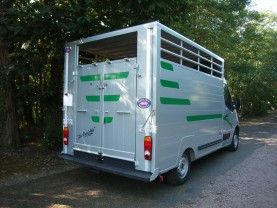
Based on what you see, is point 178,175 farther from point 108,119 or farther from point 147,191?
point 108,119

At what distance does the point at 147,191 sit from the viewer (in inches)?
265

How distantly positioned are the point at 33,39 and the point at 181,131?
171 inches

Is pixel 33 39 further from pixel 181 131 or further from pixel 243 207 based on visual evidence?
pixel 243 207

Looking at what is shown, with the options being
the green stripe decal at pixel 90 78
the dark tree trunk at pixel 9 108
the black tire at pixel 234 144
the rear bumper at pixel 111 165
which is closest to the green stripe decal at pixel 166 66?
the green stripe decal at pixel 90 78

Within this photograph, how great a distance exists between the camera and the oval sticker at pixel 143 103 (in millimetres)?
6012

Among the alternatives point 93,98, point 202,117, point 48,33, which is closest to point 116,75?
point 93,98

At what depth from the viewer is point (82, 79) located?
7.28 m

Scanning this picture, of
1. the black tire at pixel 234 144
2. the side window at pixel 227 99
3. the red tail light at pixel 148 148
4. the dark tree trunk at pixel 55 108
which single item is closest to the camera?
the red tail light at pixel 148 148

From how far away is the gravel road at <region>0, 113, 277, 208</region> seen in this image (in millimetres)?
6043

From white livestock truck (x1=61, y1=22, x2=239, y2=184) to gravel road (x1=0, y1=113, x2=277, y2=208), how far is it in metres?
0.48

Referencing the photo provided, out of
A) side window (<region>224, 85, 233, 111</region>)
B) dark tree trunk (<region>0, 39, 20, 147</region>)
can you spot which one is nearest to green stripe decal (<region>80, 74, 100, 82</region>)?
dark tree trunk (<region>0, 39, 20, 147</region>)

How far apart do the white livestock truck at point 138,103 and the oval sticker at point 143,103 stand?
2cm

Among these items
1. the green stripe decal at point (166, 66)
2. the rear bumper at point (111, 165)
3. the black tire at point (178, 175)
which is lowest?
the black tire at point (178, 175)

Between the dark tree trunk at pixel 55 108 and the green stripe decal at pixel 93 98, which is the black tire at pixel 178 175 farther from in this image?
the dark tree trunk at pixel 55 108
